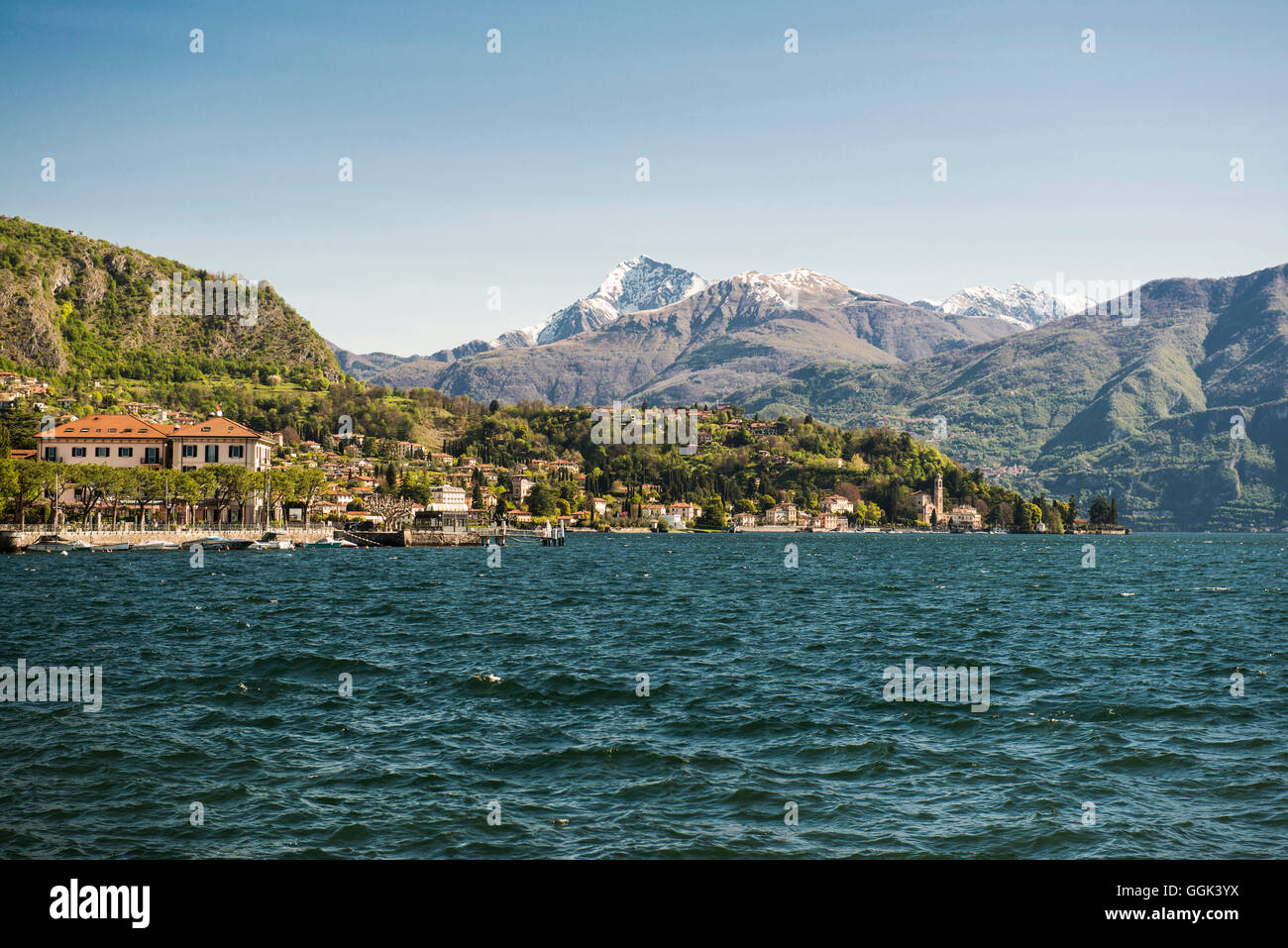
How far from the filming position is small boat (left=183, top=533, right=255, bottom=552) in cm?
10744

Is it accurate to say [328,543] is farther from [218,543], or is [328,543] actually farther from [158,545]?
[158,545]

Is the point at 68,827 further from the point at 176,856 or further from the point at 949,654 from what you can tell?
the point at 949,654

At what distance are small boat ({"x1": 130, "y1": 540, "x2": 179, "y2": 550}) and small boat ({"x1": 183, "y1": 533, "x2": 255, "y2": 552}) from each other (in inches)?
48.5

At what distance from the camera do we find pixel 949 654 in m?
33.8

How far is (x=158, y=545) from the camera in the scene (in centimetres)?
10412

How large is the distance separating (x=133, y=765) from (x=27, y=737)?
11.0ft

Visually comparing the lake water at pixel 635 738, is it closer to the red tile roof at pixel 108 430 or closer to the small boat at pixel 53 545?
the small boat at pixel 53 545

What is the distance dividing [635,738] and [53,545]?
3645 inches

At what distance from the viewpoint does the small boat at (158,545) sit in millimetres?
102675
